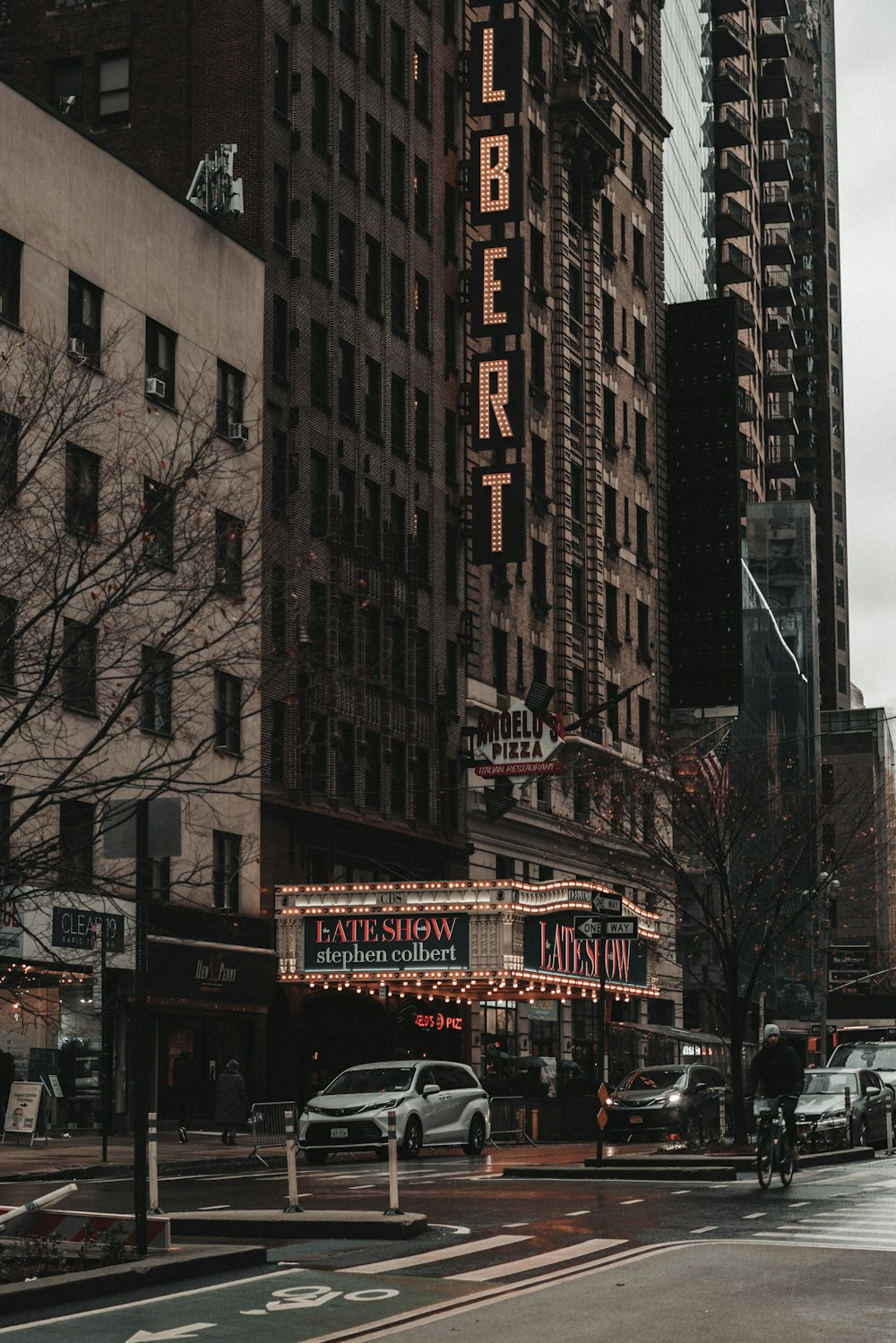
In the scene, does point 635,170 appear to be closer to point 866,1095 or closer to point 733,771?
point 733,771

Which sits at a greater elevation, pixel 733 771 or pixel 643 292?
pixel 643 292

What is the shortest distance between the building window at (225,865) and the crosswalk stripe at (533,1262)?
2806 centimetres

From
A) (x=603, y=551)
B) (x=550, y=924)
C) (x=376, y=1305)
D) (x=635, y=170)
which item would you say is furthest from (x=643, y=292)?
(x=376, y=1305)

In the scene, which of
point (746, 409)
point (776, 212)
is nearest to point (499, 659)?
point (746, 409)

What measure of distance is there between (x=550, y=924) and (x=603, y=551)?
24.0m

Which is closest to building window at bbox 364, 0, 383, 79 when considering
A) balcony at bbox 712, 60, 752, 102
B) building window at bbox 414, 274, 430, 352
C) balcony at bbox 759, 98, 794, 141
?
building window at bbox 414, 274, 430, 352

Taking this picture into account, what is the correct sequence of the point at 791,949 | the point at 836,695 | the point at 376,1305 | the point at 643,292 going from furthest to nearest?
1. the point at 836,695
2. the point at 791,949
3. the point at 643,292
4. the point at 376,1305

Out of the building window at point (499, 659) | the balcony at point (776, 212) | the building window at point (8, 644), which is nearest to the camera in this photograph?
the building window at point (8, 644)

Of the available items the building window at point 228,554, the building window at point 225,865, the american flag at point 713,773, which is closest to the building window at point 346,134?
the american flag at point 713,773

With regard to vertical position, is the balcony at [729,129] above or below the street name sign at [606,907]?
above

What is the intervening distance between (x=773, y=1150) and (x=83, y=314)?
25135 mm

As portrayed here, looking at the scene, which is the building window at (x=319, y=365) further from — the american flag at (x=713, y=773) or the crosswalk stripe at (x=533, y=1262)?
the crosswalk stripe at (x=533, y=1262)

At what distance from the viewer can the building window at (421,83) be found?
5922 cm

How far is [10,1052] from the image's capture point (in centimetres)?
3800
